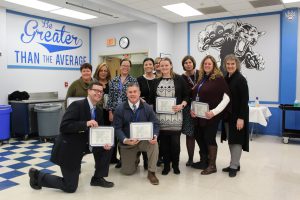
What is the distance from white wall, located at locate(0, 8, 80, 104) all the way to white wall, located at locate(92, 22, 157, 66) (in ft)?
3.27

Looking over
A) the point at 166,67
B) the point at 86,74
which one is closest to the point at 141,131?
the point at 166,67

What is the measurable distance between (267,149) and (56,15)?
543 cm

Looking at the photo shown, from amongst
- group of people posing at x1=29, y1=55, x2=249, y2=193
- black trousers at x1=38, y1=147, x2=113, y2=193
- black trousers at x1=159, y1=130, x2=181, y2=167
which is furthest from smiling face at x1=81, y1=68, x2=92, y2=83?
black trousers at x1=159, y1=130, x2=181, y2=167

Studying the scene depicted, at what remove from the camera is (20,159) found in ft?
14.1

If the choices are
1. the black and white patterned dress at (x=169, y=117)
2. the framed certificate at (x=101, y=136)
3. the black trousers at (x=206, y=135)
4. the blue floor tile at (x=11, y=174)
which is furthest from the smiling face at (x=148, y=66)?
the blue floor tile at (x=11, y=174)

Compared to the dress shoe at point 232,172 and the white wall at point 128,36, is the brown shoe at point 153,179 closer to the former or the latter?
the dress shoe at point 232,172

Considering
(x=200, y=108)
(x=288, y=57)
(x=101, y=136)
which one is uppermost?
(x=288, y=57)

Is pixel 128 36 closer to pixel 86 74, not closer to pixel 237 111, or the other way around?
pixel 86 74

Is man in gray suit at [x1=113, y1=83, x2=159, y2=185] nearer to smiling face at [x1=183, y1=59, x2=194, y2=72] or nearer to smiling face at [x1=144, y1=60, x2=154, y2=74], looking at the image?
smiling face at [x1=144, y1=60, x2=154, y2=74]

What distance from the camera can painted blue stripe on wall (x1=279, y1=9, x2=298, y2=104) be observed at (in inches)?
238

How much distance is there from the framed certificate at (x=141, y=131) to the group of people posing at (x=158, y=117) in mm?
58

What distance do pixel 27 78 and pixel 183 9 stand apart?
12.7ft

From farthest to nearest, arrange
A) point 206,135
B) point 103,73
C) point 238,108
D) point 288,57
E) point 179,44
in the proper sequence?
1. point 179,44
2. point 288,57
3. point 103,73
4. point 206,135
5. point 238,108

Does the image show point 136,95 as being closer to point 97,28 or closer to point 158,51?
point 158,51
